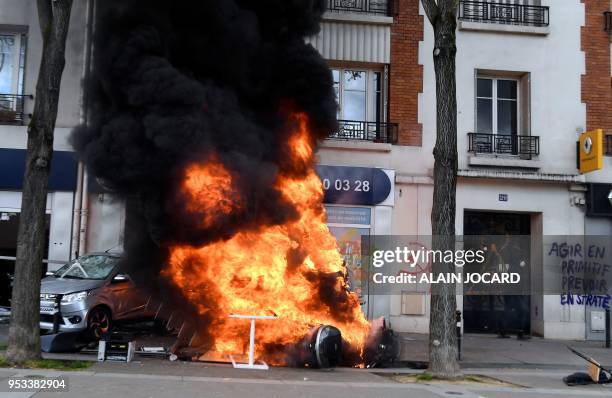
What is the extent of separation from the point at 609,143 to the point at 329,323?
28.6 ft

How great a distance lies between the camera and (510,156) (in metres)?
13.8

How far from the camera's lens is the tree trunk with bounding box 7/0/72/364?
796 cm

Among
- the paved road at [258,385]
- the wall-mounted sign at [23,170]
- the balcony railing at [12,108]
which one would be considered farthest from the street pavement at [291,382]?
the balcony railing at [12,108]

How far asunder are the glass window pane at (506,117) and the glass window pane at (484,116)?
199mm

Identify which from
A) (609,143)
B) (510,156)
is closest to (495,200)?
(510,156)

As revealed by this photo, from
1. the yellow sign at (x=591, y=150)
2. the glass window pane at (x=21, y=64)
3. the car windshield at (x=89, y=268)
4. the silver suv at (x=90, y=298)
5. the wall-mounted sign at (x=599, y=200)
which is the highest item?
the glass window pane at (x=21, y=64)

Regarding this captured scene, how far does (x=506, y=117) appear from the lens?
1412cm

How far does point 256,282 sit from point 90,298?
288cm

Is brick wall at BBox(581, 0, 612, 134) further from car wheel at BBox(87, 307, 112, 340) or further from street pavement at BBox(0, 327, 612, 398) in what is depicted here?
car wheel at BBox(87, 307, 112, 340)

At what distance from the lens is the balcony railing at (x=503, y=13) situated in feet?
45.9

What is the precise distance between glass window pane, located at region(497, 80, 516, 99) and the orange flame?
722 centimetres

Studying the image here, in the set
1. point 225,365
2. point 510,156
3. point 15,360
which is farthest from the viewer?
point 510,156

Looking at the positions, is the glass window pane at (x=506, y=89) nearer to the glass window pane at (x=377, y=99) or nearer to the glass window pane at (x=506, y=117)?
the glass window pane at (x=506, y=117)

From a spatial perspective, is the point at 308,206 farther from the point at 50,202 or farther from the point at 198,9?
the point at 50,202
